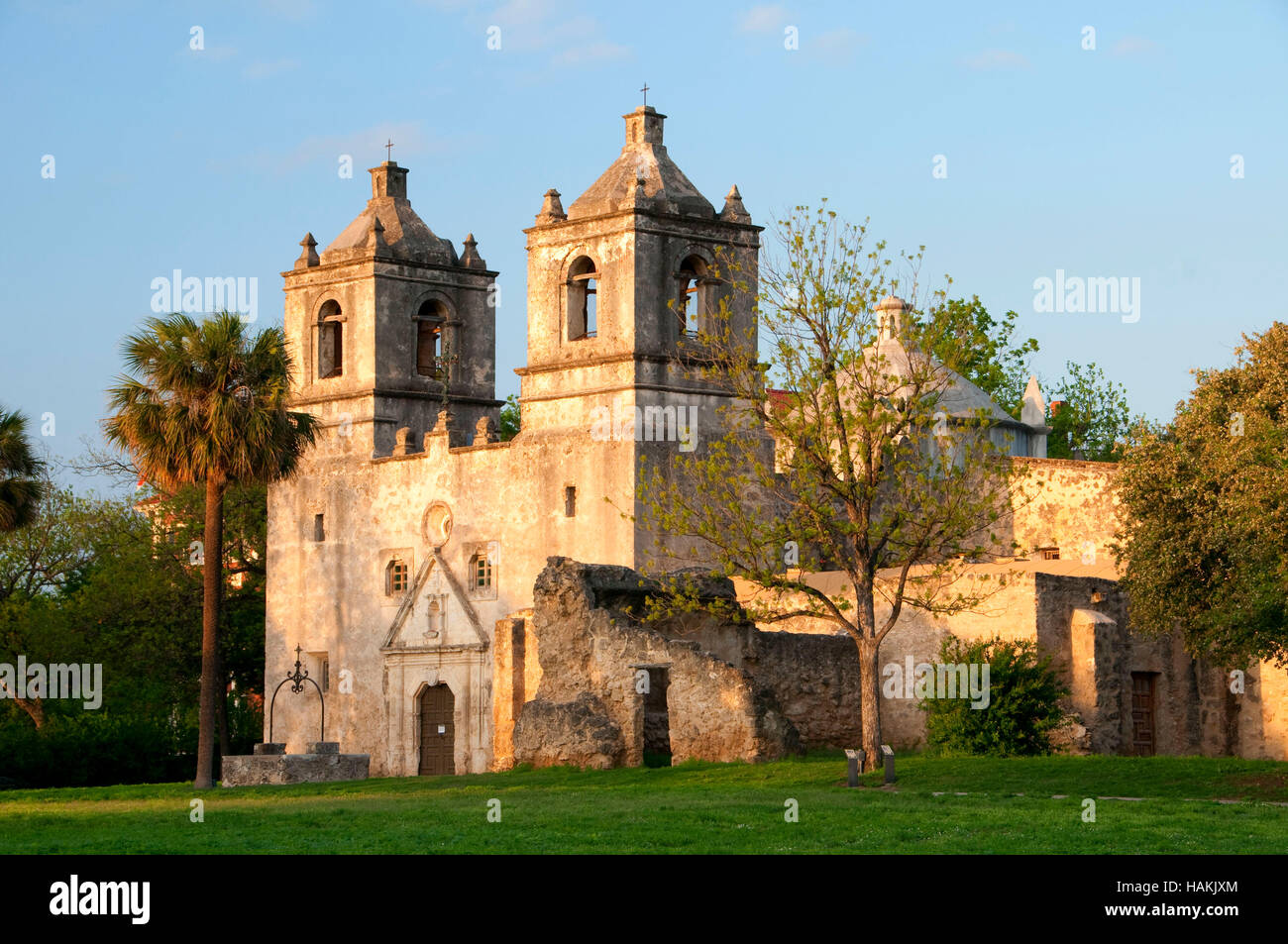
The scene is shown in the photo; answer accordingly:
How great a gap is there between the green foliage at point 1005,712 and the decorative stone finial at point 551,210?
15.1 meters

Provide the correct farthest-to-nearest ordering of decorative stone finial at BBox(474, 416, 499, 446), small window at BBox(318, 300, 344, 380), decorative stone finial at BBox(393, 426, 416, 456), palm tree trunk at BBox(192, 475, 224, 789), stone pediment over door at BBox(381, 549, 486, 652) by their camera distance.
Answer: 1. small window at BBox(318, 300, 344, 380)
2. decorative stone finial at BBox(393, 426, 416, 456)
3. decorative stone finial at BBox(474, 416, 499, 446)
4. stone pediment over door at BBox(381, 549, 486, 652)
5. palm tree trunk at BBox(192, 475, 224, 789)

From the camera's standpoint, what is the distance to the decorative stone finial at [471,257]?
1878 inches

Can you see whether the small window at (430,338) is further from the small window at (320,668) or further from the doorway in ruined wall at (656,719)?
the doorway in ruined wall at (656,719)

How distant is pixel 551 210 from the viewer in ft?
139

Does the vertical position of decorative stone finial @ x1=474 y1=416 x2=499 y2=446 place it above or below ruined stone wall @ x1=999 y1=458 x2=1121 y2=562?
above

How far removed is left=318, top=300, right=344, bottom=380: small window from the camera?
47.2 m

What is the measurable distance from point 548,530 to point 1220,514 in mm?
17170

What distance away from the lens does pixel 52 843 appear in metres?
18.0

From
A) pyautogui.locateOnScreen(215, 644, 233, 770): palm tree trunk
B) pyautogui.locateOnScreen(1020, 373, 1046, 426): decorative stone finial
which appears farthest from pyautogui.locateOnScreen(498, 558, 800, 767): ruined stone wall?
pyautogui.locateOnScreen(1020, 373, 1046, 426): decorative stone finial

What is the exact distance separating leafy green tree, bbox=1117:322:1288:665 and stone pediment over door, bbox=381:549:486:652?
1678 centimetres

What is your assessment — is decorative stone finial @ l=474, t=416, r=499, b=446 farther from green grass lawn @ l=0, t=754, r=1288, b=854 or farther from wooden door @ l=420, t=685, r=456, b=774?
green grass lawn @ l=0, t=754, r=1288, b=854
